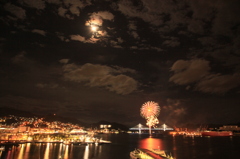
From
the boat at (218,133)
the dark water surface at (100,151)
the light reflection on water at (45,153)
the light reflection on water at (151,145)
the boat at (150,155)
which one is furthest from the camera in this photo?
the boat at (218,133)

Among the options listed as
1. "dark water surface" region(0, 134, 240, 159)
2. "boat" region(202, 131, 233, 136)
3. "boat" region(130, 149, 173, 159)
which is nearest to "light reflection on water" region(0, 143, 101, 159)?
"dark water surface" region(0, 134, 240, 159)

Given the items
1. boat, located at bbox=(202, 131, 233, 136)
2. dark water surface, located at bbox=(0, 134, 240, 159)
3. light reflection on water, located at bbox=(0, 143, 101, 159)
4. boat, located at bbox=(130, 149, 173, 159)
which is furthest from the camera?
boat, located at bbox=(202, 131, 233, 136)

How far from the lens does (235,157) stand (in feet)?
184

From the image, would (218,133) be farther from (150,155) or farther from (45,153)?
(45,153)

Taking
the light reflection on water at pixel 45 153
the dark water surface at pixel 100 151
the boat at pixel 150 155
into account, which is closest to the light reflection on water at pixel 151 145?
the dark water surface at pixel 100 151

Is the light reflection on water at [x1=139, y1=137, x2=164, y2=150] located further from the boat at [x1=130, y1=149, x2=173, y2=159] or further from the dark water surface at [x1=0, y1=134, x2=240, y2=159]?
the boat at [x1=130, y1=149, x2=173, y2=159]

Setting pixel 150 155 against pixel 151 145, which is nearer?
pixel 150 155

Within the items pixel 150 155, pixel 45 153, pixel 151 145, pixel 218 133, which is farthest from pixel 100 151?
pixel 218 133

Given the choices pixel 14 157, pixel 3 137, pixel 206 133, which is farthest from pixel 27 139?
pixel 206 133

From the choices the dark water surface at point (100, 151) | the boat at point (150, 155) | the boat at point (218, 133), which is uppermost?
the boat at point (218, 133)

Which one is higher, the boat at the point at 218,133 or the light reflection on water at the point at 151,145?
the boat at the point at 218,133

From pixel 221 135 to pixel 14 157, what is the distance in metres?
190

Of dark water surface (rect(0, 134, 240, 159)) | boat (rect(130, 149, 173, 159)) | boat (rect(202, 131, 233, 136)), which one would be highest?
boat (rect(202, 131, 233, 136))

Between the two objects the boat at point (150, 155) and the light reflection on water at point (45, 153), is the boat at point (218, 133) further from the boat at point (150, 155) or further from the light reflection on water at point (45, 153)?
the boat at point (150, 155)
